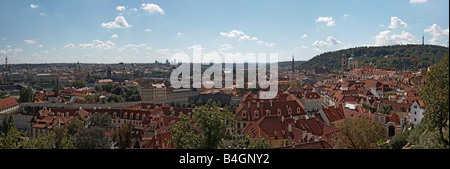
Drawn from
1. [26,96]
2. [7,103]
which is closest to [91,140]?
[7,103]

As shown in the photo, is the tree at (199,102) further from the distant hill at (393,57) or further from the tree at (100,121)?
the distant hill at (393,57)

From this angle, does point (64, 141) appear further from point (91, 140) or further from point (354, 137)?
point (354, 137)

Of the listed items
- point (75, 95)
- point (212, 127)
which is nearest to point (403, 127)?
point (212, 127)

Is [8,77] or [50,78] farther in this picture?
[50,78]

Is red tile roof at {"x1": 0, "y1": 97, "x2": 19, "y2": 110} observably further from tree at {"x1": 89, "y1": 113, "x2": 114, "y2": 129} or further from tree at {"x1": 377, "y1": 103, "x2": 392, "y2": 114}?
tree at {"x1": 377, "y1": 103, "x2": 392, "y2": 114}

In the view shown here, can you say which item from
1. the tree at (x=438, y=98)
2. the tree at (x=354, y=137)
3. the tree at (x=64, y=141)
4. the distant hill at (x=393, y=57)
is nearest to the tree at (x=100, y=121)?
the tree at (x=64, y=141)

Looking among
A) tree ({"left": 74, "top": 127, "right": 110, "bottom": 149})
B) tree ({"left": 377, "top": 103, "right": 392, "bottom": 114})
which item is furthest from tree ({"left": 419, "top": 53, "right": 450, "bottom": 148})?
tree ({"left": 377, "top": 103, "right": 392, "bottom": 114})
